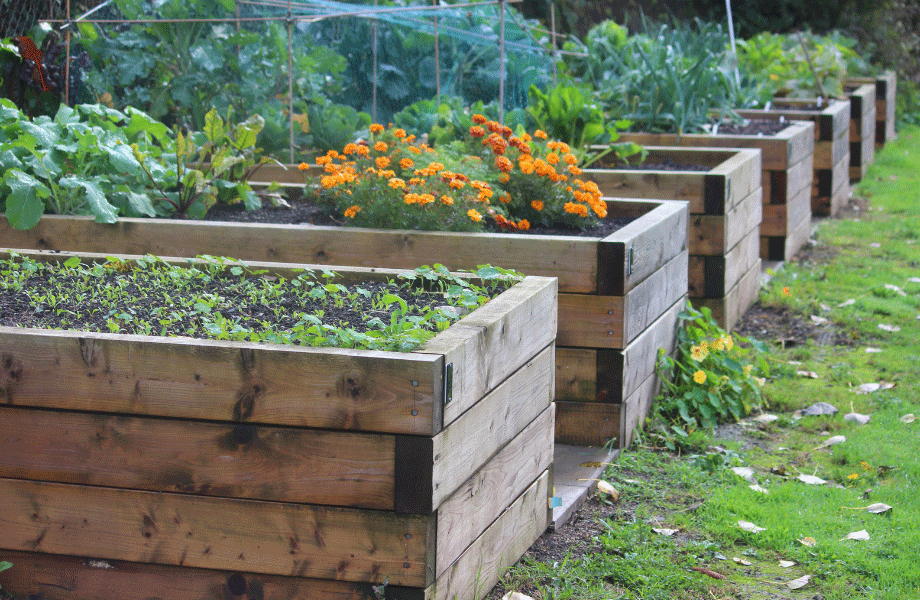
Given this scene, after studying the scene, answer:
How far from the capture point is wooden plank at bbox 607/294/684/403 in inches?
133

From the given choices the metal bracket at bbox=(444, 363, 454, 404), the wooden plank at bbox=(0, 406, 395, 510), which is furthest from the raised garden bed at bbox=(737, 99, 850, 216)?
the wooden plank at bbox=(0, 406, 395, 510)

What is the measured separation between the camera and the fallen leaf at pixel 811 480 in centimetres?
329

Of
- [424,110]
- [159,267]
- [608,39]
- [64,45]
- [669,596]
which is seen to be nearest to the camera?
[669,596]

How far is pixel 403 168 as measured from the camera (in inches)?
153

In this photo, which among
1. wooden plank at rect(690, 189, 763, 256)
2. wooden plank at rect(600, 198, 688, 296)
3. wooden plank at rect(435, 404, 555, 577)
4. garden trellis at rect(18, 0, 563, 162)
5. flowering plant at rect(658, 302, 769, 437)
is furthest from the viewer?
garden trellis at rect(18, 0, 563, 162)

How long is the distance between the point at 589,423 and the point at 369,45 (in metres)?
3.55

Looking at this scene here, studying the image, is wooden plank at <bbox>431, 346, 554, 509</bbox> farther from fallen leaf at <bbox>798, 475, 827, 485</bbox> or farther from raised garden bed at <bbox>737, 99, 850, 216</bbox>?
raised garden bed at <bbox>737, 99, 850, 216</bbox>

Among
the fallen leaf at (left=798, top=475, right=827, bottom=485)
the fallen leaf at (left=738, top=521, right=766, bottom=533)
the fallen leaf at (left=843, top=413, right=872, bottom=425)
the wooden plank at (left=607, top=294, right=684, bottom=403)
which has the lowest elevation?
the fallen leaf at (left=738, top=521, right=766, bottom=533)

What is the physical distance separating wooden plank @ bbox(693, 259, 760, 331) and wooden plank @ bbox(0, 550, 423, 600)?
293 centimetres

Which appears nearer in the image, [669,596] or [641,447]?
[669,596]

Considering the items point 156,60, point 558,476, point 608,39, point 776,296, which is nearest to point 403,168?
point 558,476

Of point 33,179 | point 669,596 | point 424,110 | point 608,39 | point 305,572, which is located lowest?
point 669,596

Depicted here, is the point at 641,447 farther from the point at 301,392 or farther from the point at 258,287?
the point at 301,392

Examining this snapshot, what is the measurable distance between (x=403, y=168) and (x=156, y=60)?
194cm
